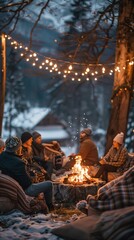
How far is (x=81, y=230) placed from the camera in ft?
20.7

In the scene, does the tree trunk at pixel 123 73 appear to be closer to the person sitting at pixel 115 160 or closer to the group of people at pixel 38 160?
the group of people at pixel 38 160

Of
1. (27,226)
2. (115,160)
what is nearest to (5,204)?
(27,226)

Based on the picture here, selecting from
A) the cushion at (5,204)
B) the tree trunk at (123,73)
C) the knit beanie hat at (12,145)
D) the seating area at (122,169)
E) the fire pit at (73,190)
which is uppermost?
the tree trunk at (123,73)

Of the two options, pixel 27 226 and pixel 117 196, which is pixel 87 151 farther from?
pixel 117 196

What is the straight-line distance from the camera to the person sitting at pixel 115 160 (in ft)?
38.0

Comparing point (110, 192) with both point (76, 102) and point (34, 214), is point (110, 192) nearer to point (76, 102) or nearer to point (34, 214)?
point (34, 214)

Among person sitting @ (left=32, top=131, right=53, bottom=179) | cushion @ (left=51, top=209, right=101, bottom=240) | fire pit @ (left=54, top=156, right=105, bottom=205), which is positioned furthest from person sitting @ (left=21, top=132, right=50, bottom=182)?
cushion @ (left=51, top=209, right=101, bottom=240)

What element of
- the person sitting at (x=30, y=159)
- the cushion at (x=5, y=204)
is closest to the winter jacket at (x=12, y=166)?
the cushion at (x=5, y=204)

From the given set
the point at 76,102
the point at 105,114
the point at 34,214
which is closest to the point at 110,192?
the point at 34,214

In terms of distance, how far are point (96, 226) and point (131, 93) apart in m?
8.33

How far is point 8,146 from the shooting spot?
836 centimetres

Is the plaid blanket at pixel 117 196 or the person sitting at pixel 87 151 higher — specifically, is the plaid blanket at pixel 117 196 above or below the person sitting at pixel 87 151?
below

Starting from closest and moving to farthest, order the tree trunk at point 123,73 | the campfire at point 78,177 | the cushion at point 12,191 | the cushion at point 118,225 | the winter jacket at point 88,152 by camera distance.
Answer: the cushion at point 118,225
the cushion at point 12,191
the campfire at point 78,177
the winter jacket at point 88,152
the tree trunk at point 123,73

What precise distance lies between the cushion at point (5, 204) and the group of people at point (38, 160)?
460mm
